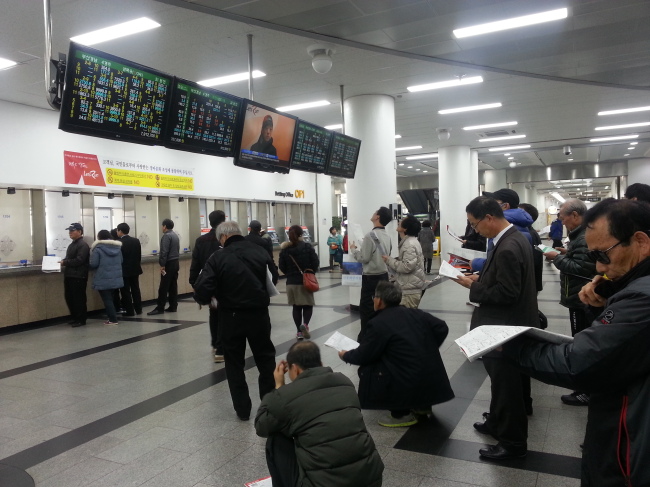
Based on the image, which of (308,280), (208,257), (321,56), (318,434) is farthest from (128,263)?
(318,434)

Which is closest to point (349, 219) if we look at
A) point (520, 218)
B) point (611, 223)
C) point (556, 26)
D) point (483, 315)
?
point (556, 26)

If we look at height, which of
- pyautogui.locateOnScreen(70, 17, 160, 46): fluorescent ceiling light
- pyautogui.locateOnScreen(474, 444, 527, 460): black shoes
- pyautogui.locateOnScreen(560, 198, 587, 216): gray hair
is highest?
pyautogui.locateOnScreen(70, 17, 160, 46): fluorescent ceiling light

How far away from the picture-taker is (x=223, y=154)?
573 cm

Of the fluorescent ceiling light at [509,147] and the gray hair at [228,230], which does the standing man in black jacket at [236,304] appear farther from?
the fluorescent ceiling light at [509,147]

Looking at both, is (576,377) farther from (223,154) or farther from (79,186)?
(79,186)

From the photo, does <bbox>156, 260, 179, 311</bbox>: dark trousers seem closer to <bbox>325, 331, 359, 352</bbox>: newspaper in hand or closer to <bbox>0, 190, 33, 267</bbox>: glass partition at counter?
<bbox>0, 190, 33, 267</bbox>: glass partition at counter

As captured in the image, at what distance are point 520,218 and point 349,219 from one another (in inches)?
187

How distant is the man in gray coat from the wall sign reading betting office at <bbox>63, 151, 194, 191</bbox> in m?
8.50

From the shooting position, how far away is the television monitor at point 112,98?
4039 mm

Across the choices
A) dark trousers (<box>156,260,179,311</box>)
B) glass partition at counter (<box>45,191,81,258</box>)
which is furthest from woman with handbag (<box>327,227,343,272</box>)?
glass partition at counter (<box>45,191,81,258</box>)

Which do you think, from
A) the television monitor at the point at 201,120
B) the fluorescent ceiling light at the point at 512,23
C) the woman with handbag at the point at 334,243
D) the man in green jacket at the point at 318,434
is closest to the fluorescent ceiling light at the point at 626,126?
the woman with handbag at the point at 334,243

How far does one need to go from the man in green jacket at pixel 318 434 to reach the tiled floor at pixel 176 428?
35.1 inches

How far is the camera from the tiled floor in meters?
2.96

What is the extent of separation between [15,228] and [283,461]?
8115mm
